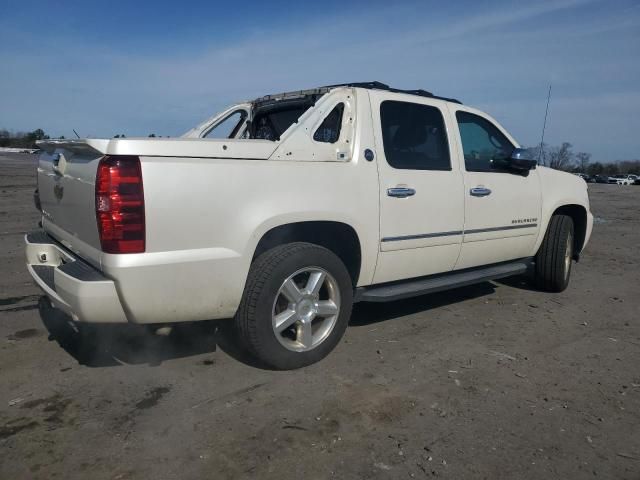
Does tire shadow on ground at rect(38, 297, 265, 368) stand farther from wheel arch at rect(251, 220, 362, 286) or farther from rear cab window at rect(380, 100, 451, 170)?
rear cab window at rect(380, 100, 451, 170)

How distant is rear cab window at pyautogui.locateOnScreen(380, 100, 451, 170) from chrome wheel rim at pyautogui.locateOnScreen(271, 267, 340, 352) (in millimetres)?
1034

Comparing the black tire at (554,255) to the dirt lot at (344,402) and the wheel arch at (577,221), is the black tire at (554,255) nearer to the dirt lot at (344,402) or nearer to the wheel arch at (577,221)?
the wheel arch at (577,221)

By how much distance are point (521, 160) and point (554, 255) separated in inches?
48.0

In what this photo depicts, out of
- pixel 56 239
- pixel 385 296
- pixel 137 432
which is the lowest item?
pixel 137 432

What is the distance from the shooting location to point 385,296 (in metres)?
3.88

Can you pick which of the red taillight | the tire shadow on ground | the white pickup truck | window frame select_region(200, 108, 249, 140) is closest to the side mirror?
the white pickup truck

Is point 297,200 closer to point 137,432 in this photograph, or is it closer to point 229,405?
point 229,405

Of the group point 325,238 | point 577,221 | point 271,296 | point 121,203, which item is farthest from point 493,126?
point 121,203

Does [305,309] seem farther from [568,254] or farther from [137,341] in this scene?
[568,254]

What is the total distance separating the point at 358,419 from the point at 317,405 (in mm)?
268

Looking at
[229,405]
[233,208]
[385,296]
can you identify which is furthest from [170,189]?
[385,296]

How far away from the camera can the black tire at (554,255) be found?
5.43 m

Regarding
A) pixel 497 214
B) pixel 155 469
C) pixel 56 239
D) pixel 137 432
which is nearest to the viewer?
pixel 155 469

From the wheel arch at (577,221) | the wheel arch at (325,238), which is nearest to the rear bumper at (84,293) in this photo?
the wheel arch at (325,238)
